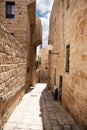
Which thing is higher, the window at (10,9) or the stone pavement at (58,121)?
the window at (10,9)

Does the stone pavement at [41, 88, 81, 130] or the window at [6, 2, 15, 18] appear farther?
the window at [6, 2, 15, 18]

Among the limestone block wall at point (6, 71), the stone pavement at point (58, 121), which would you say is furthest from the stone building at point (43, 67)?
the limestone block wall at point (6, 71)

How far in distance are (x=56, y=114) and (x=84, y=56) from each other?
340cm

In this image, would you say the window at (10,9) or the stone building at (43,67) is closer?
the window at (10,9)

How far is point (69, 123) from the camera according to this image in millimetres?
5746

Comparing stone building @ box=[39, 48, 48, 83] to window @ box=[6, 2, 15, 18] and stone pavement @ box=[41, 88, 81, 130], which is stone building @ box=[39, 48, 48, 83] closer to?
window @ box=[6, 2, 15, 18]

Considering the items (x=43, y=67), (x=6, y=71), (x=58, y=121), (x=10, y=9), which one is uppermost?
(x=10, y=9)

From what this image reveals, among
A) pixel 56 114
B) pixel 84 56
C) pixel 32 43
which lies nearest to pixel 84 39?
pixel 84 56

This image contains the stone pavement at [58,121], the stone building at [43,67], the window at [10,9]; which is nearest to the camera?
the stone pavement at [58,121]

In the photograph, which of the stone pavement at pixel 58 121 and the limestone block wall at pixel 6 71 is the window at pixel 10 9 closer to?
the limestone block wall at pixel 6 71

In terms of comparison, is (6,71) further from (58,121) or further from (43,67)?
(43,67)

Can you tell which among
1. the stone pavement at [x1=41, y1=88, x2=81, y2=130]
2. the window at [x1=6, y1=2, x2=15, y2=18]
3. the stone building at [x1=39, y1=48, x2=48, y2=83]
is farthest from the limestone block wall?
the stone building at [x1=39, y1=48, x2=48, y2=83]

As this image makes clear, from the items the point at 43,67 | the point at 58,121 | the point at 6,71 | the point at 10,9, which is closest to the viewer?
the point at 6,71

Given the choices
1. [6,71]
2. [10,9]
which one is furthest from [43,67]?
[6,71]
